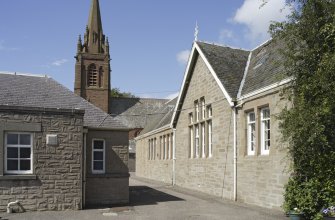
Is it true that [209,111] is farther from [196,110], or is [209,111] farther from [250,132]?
[250,132]

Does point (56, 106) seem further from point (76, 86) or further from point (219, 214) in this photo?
point (76, 86)

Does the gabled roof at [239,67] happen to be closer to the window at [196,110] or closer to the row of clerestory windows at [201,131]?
the window at [196,110]

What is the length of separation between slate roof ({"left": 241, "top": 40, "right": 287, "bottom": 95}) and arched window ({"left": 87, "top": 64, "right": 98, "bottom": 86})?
48.8 meters

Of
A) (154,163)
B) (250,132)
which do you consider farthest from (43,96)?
(154,163)

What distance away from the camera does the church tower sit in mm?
69312

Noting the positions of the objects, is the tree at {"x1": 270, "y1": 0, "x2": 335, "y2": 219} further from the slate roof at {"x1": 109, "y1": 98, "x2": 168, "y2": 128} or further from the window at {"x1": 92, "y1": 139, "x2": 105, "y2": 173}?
the slate roof at {"x1": 109, "y1": 98, "x2": 168, "y2": 128}

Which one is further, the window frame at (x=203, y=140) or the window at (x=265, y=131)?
the window frame at (x=203, y=140)

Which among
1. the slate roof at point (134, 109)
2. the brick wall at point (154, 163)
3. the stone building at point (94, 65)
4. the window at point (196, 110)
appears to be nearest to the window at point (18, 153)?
the window at point (196, 110)

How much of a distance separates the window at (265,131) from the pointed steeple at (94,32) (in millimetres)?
55302

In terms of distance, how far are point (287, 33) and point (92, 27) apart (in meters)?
58.9

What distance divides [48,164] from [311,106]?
8.91 meters

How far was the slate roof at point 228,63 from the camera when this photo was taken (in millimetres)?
20844

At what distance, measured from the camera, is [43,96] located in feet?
56.9

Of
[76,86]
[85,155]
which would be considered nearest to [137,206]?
[85,155]
